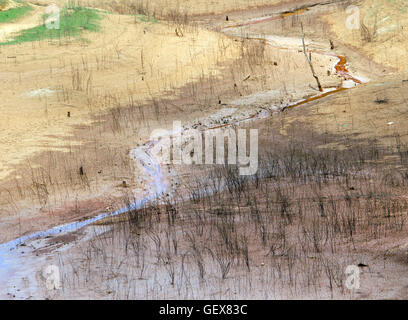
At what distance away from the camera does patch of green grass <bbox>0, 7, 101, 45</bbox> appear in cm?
1369

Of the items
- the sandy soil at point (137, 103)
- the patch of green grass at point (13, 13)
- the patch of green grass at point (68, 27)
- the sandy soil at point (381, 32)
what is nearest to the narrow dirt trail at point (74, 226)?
the sandy soil at point (137, 103)

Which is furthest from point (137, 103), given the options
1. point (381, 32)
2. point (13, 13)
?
point (381, 32)

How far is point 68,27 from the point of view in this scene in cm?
1414

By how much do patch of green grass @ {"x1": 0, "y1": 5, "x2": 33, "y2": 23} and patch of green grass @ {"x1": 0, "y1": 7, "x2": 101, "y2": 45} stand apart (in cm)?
49

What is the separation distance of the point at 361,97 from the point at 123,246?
577 cm

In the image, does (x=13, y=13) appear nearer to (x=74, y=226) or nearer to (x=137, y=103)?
(x=137, y=103)

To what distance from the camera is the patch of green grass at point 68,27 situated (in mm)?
13688

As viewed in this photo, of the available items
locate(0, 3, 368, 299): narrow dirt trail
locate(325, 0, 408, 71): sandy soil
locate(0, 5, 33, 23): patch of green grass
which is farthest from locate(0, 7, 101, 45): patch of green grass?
locate(325, 0, 408, 71): sandy soil

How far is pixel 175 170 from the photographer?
9312mm

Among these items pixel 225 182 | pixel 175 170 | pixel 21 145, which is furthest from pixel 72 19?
pixel 225 182

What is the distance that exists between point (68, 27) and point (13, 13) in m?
1.24

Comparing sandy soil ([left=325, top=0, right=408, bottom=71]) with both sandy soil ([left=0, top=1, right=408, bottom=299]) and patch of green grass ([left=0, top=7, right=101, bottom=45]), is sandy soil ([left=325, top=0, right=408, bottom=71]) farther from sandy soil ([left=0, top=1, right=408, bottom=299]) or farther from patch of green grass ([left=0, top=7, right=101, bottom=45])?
patch of green grass ([left=0, top=7, right=101, bottom=45])

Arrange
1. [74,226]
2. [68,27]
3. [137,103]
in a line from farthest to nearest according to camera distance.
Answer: [68,27] < [137,103] < [74,226]

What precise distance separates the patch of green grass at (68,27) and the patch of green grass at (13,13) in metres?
0.49
